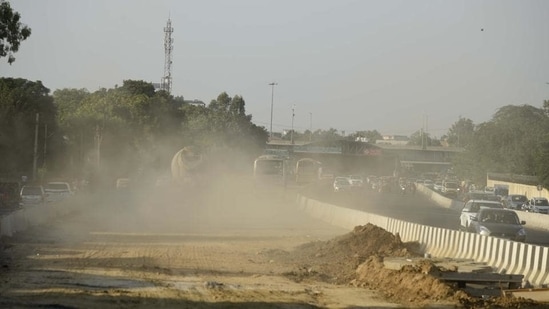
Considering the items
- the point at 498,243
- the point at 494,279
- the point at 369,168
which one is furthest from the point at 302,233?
the point at 369,168

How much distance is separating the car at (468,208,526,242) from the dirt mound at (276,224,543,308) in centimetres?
422

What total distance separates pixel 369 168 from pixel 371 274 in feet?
410

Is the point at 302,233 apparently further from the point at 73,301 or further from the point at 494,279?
the point at 73,301

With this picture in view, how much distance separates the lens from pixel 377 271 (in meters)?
21.2

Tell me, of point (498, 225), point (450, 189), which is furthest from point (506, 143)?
point (498, 225)

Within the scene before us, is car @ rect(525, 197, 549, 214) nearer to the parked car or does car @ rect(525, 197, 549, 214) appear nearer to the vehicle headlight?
the vehicle headlight

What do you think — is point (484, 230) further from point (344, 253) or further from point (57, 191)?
point (57, 191)

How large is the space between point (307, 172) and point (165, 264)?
223ft

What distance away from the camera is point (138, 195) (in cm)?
7025

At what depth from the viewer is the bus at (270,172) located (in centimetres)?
7381

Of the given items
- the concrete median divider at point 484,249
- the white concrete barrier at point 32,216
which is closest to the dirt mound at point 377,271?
the concrete median divider at point 484,249

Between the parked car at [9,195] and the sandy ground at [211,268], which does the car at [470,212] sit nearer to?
the sandy ground at [211,268]

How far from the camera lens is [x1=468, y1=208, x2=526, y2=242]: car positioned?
31.4m

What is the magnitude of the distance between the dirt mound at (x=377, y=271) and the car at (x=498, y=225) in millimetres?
4217
